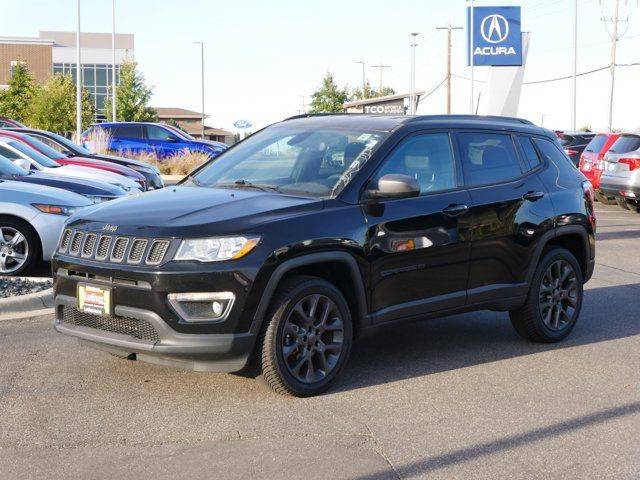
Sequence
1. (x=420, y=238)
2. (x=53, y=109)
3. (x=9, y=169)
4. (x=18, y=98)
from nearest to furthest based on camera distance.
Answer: (x=420, y=238), (x=9, y=169), (x=53, y=109), (x=18, y=98)

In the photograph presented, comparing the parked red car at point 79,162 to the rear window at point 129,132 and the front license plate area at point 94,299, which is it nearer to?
the rear window at point 129,132

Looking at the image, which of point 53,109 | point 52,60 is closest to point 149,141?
point 53,109

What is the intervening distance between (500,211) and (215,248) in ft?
8.28

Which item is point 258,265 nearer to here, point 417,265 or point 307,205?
point 307,205

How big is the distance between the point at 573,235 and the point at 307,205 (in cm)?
294

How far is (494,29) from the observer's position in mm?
47969

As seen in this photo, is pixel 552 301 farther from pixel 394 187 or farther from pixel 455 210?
pixel 394 187

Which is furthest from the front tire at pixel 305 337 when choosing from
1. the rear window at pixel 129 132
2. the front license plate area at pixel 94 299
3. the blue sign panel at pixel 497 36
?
the blue sign panel at pixel 497 36

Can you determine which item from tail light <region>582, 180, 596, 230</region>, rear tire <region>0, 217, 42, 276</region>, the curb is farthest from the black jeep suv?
rear tire <region>0, 217, 42, 276</region>

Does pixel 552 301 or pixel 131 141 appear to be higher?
pixel 131 141

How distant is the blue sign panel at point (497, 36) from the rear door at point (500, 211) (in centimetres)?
4150

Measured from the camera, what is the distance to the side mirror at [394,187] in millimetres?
6012

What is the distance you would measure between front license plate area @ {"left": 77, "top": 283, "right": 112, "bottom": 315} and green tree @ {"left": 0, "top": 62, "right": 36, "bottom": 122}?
54901 mm

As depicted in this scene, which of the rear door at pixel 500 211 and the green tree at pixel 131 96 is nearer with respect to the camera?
the rear door at pixel 500 211
